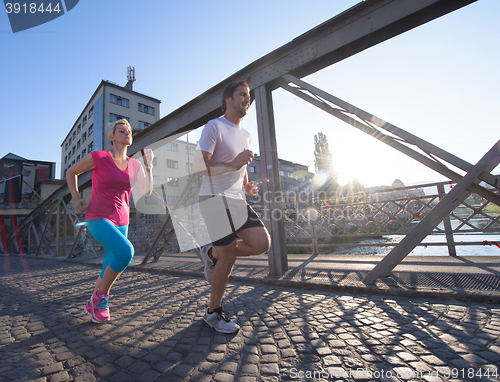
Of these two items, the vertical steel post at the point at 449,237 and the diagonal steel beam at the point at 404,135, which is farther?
the vertical steel post at the point at 449,237

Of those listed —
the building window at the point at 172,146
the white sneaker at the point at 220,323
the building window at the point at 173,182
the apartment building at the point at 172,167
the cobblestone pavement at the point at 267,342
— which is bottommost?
the cobblestone pavement at the point at 267,342

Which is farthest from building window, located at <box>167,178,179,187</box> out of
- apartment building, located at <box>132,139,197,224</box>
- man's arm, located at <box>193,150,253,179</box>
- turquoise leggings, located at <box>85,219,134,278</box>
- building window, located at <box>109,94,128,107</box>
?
man's arm, located at <box>193,150,253,179</box>

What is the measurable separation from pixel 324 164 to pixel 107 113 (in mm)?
31867

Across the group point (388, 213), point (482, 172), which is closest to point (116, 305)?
point (482, 172)

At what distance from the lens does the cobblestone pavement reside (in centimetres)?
148

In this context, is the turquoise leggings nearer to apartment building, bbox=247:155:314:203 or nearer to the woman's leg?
the woman's leg

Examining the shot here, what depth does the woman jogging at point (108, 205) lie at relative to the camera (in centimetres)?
253

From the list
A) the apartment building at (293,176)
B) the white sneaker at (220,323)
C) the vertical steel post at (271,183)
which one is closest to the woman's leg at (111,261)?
the white sneaker at (220,323)

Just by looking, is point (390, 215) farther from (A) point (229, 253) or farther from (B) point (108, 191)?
(B) point (108, 191)

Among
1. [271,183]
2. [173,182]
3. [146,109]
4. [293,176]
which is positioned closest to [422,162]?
[271,183]

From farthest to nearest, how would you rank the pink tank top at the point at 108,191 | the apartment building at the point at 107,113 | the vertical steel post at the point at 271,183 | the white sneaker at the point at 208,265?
the apartment building at the point at 107,113
the vertical steel post at the point at 271,183
the pink tank top at the point at 108,191
the white sneaker at the point at 208,265

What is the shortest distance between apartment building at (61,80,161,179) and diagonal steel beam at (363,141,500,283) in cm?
3432

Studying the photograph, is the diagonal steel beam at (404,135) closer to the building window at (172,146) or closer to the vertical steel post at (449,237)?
the vertical steel post at (449,237)

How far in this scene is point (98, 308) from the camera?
2.53 meters
